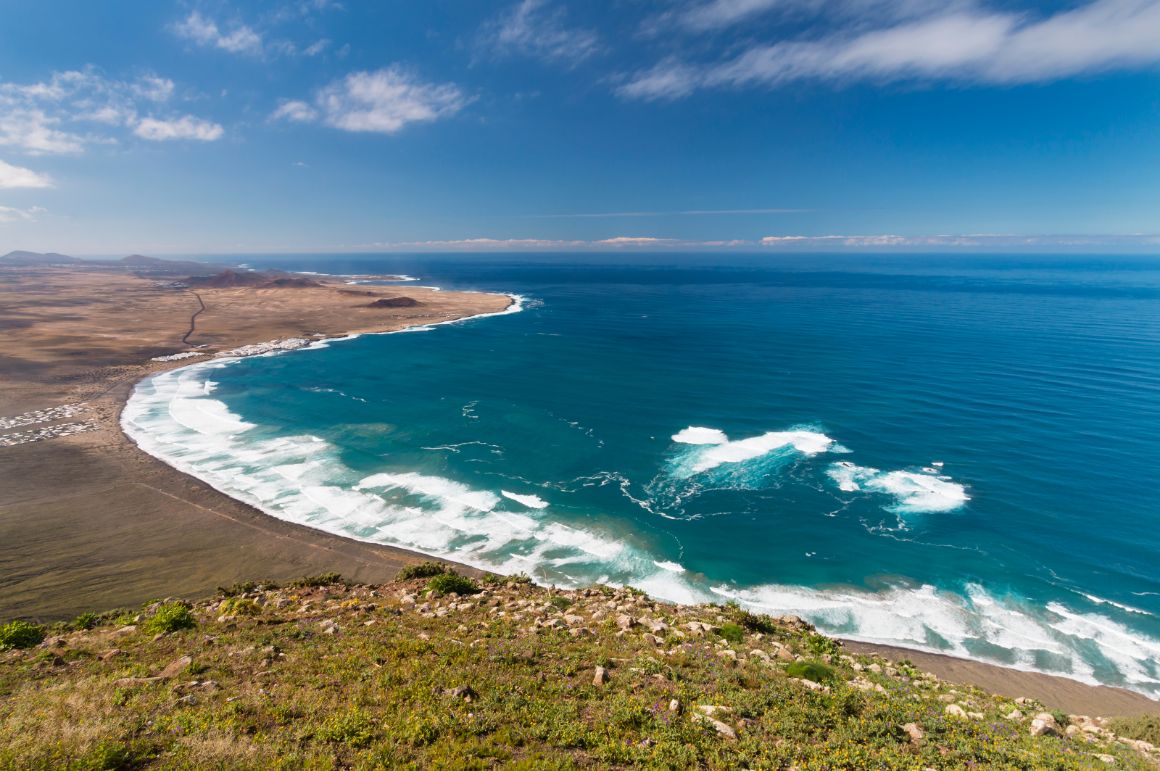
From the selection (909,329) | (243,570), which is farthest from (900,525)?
(909,329)

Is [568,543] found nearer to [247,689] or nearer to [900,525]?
[247,689]

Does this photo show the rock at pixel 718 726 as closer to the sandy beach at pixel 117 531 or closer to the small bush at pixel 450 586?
the small bush at pixel 450 586

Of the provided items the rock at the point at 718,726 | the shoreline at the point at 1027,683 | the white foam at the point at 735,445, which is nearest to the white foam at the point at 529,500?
the white foam at the point at 735,445

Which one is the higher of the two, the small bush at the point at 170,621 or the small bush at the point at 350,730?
the small bush at the point at 350,730

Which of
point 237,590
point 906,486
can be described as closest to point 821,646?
point 906,486

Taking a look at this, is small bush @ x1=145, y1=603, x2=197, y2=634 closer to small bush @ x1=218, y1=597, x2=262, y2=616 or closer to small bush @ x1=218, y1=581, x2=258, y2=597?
small bush @ x1=218, y1=597, x2=262, y2=616

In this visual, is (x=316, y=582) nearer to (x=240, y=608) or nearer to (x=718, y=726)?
(x=240, y=608)
